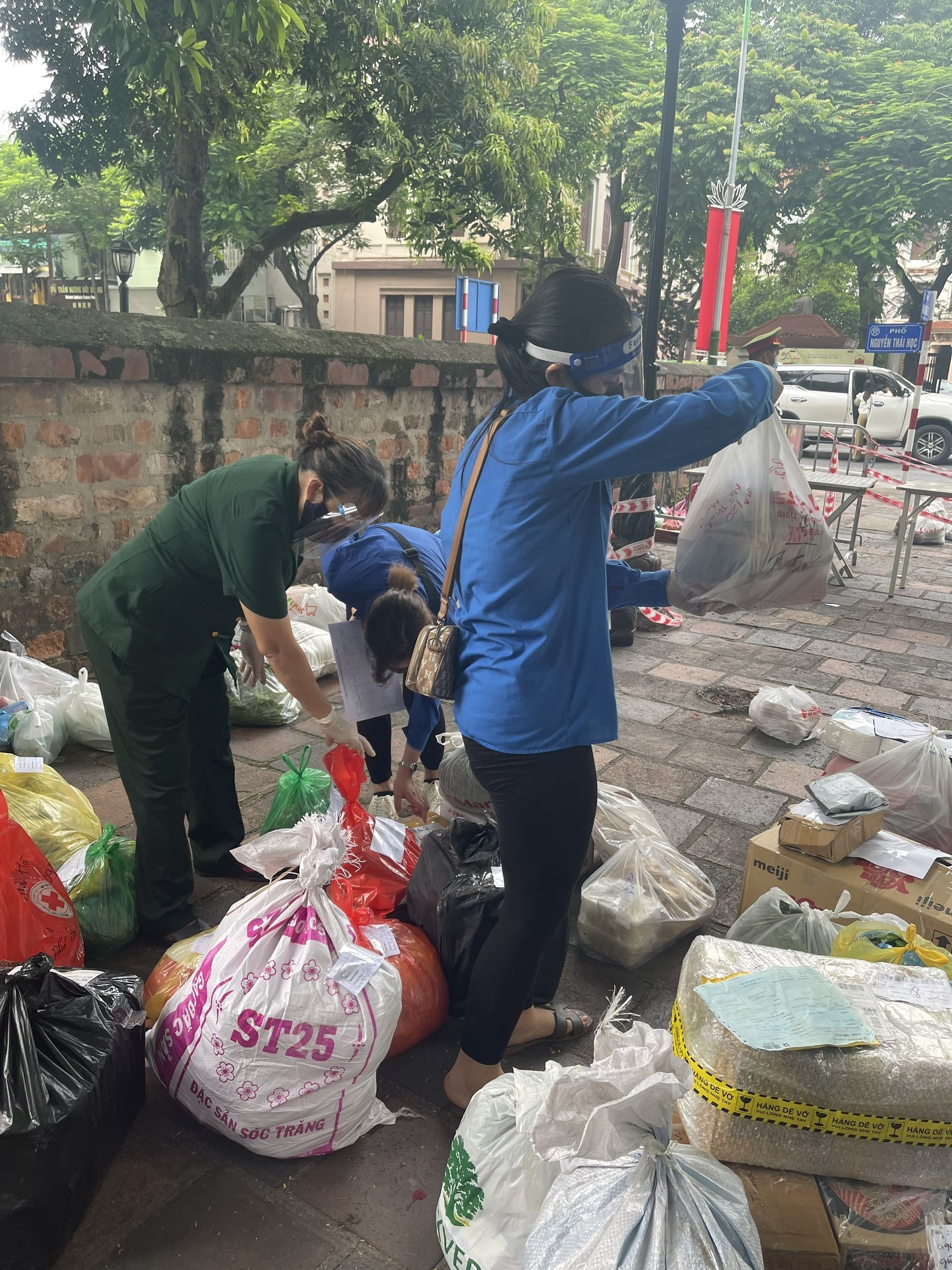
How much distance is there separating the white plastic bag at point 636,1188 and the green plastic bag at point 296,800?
1.63 meters

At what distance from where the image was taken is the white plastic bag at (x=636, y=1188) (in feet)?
3.95

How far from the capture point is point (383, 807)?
299cm

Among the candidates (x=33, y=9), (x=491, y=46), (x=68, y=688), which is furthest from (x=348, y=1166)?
(x=491, y=46)

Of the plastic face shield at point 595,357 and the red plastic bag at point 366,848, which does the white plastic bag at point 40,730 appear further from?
the plastic face shield at point 595,357

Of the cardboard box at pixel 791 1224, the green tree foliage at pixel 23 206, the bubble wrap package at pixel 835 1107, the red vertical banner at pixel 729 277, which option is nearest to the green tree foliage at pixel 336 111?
the red vertical banner at pixel 729 277

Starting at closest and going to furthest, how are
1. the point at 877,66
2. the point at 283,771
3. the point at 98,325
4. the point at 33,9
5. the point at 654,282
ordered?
the point at 283,771
the point at 98,325
the point at 654,282
the point at 33,9
the point at 877,66

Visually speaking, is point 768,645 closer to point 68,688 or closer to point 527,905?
point 68,688

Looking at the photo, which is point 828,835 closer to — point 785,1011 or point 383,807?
point 785,1011

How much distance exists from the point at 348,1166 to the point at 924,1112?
109cm

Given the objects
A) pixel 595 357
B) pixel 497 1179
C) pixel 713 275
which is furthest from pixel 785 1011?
pixel 713 275

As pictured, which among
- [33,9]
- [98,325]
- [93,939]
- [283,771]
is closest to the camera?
[93,939]

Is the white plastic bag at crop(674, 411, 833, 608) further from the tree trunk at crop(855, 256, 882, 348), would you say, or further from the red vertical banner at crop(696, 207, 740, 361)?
the tree trunk at crop(855, 256, 882, 348)

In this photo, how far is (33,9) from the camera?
774cm

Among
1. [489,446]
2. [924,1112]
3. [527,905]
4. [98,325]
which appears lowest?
[924,1112]
